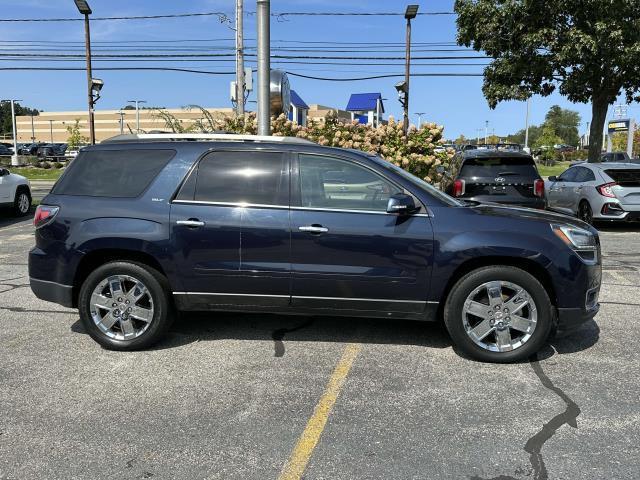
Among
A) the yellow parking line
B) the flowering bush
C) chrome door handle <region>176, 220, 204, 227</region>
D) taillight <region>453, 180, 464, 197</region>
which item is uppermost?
the flowering bush

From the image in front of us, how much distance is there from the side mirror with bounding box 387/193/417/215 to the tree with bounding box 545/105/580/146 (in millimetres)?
128863

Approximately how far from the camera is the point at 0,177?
42.6 ft

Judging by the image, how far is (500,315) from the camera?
174 inches

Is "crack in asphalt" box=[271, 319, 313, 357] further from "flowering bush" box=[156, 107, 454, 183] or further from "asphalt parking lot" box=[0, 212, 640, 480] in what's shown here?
"flowering bush" box=[156, 107, 454, 183]

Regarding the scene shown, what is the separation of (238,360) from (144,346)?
0.84 metres

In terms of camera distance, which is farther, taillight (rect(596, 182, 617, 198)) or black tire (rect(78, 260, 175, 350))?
taillight (rect(596, 182, 617, 198))

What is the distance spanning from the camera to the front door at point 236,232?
14.8 feet

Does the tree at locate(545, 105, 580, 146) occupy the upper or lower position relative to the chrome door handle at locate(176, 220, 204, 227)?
upper

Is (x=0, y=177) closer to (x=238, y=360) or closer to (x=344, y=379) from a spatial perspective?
(x=238, y=360)

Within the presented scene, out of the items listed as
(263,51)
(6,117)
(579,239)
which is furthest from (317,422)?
(6,117)

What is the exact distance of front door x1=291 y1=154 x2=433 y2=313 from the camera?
173 inches

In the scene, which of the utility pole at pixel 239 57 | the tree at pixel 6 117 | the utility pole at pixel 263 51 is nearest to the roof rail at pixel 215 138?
the utility pole at pixel 263 51

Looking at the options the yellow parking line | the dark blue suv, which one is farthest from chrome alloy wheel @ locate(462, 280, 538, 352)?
the yellow parking line

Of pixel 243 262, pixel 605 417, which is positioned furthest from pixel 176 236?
pixel 605 417
